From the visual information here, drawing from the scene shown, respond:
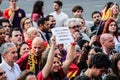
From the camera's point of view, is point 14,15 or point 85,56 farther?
point 14,15

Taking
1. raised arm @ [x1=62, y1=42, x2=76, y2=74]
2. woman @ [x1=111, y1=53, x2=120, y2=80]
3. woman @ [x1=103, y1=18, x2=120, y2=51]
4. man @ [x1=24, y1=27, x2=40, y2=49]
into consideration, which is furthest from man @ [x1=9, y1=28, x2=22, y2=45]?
woman @ [x1=111, y1=53, x2=120, y2=80]

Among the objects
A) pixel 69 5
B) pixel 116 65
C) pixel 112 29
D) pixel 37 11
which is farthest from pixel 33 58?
pixel 69 5

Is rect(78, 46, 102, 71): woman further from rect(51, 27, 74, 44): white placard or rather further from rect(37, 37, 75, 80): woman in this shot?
rect(37, 37, 75, 80): woman

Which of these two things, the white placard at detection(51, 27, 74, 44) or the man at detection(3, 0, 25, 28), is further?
the man at detection(3, 0, 25, 28)

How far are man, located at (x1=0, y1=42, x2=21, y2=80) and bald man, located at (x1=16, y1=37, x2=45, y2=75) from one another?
337mm

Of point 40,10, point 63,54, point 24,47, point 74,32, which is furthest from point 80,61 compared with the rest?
point 40,10

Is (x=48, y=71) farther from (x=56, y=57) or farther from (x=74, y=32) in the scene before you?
(x=74, y=32)

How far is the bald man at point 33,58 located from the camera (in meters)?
10.2

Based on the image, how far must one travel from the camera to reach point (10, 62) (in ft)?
32.3

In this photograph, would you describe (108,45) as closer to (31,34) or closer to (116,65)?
(31,34)

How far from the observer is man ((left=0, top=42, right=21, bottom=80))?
9.76 meters

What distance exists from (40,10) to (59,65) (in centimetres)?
617

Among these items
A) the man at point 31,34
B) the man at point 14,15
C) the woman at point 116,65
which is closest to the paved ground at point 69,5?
the man at point 14,15

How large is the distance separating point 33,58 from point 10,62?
0.58m
